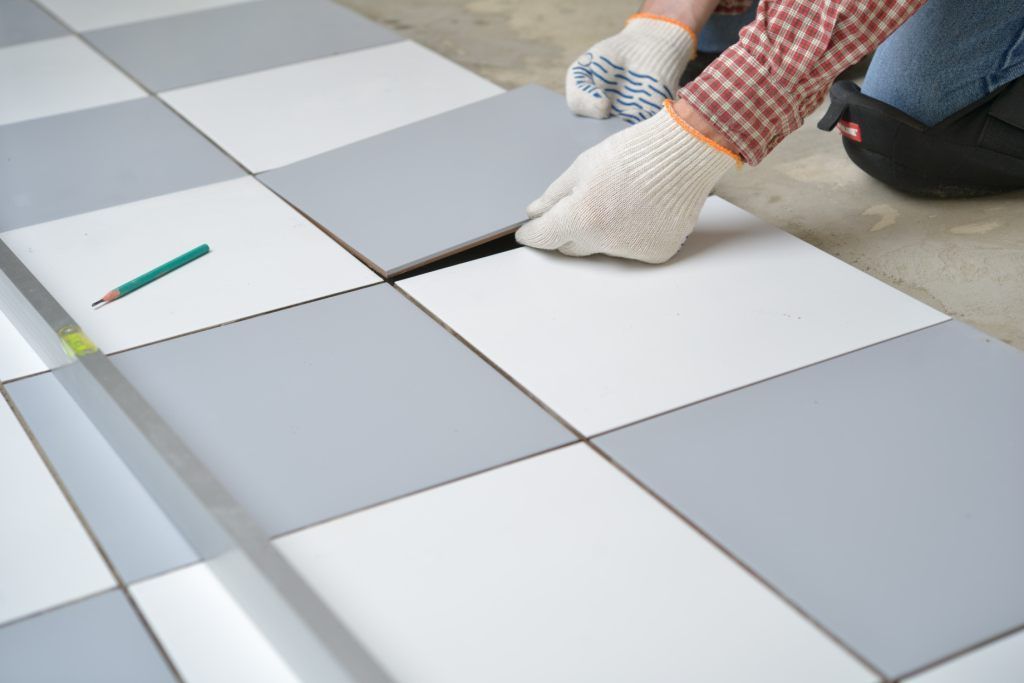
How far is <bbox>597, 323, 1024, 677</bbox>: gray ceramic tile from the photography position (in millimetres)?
1056

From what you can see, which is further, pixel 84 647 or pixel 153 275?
pixel 153 275

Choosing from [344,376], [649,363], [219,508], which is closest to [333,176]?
[344,376]

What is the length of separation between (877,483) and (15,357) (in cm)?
113

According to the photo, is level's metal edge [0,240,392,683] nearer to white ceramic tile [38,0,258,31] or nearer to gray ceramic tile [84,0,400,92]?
gray ceramic tile [84,0,400,92]

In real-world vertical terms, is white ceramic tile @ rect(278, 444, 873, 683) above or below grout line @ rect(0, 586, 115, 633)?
above

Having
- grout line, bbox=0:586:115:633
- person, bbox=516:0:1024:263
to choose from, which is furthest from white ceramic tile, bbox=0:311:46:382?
person, bbox=516:0:1024:263

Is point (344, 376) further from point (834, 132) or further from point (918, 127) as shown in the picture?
point (834, 132)

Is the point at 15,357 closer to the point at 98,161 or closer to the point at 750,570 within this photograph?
the point at 98,161

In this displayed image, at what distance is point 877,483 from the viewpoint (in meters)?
1.21

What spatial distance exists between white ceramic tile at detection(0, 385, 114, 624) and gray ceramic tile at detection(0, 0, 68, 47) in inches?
71.1

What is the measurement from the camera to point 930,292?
5.44 feet

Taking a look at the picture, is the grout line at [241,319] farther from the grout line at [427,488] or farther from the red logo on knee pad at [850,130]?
the red logo on knee pad at [850,130]

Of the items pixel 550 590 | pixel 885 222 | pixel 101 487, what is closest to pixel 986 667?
pixel 550 590

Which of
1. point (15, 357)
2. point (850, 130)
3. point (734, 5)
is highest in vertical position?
point (734, 5)
